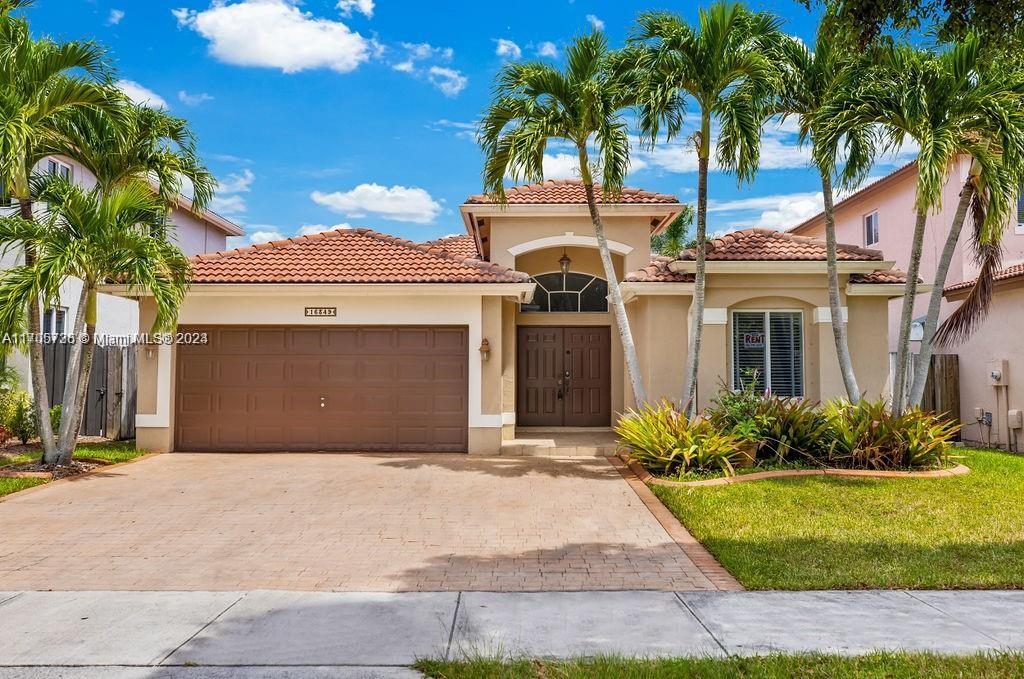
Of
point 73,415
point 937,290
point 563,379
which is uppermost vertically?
point 937,290

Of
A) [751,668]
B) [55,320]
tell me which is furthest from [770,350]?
[55,320]

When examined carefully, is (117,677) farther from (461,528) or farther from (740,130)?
(740,130)

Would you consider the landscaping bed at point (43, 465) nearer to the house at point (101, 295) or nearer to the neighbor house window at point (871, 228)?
the house at point (101, 295)

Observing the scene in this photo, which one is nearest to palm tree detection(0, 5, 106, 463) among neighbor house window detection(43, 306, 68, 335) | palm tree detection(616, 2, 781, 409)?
neighbor house window detection(43, 306, 68, 335)

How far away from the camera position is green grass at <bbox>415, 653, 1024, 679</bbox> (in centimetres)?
406

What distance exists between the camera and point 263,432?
13.8 m

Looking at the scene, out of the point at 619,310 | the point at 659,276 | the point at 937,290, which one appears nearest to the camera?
the point at 937,290

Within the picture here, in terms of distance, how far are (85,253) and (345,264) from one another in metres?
4.89

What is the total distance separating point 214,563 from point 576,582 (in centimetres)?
332

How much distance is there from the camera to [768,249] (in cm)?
1380

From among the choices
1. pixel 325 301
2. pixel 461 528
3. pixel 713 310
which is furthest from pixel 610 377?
pixel 461 528

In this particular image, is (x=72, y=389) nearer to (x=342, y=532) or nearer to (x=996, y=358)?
(x=342, y=532)

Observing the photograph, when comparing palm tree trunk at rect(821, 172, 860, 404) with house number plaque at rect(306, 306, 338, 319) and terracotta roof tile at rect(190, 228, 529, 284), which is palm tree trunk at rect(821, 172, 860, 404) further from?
house number plaque at rect(306, 306, 338, 319)

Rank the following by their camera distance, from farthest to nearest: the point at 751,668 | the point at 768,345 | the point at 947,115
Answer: the point at 768,345
the point at 947,115
the point at 751,668
